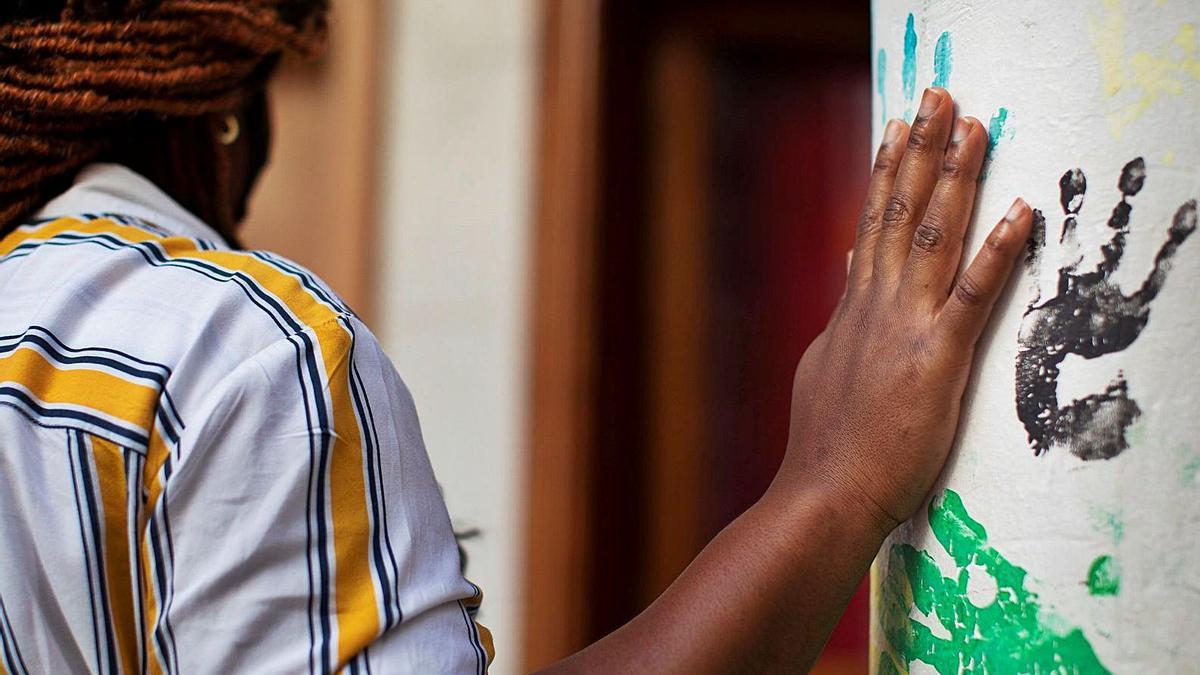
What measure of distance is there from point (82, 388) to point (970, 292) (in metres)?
0.64

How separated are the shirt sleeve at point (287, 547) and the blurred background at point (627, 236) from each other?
6.05 feet

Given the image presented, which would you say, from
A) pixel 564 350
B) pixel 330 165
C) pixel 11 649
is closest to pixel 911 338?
pixel 11 649

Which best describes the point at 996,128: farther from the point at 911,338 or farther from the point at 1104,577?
the point at 1104,577

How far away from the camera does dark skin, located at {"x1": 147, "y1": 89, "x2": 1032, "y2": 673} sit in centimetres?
85

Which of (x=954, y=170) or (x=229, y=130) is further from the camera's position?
(x=229, y=130)

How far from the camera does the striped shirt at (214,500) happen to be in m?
0.77

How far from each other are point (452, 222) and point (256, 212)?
0.51m

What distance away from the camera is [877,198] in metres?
0.96

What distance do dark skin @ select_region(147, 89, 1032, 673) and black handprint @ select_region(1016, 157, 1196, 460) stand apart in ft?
0.13

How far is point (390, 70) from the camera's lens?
2.83 metres

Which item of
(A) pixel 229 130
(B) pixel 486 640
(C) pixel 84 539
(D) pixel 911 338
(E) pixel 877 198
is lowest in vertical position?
(B) pixel 486 640

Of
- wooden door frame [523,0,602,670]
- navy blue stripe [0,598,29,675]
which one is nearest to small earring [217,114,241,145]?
navy blue stripe [0,598,29,675]

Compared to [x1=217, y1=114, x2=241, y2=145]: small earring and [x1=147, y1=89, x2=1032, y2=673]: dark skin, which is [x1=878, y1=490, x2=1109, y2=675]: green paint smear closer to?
[x1=147, y1=89, x2=1032, y2=673]: dark skin

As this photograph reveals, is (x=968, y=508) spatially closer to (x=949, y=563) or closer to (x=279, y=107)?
(x=949, y=563)
